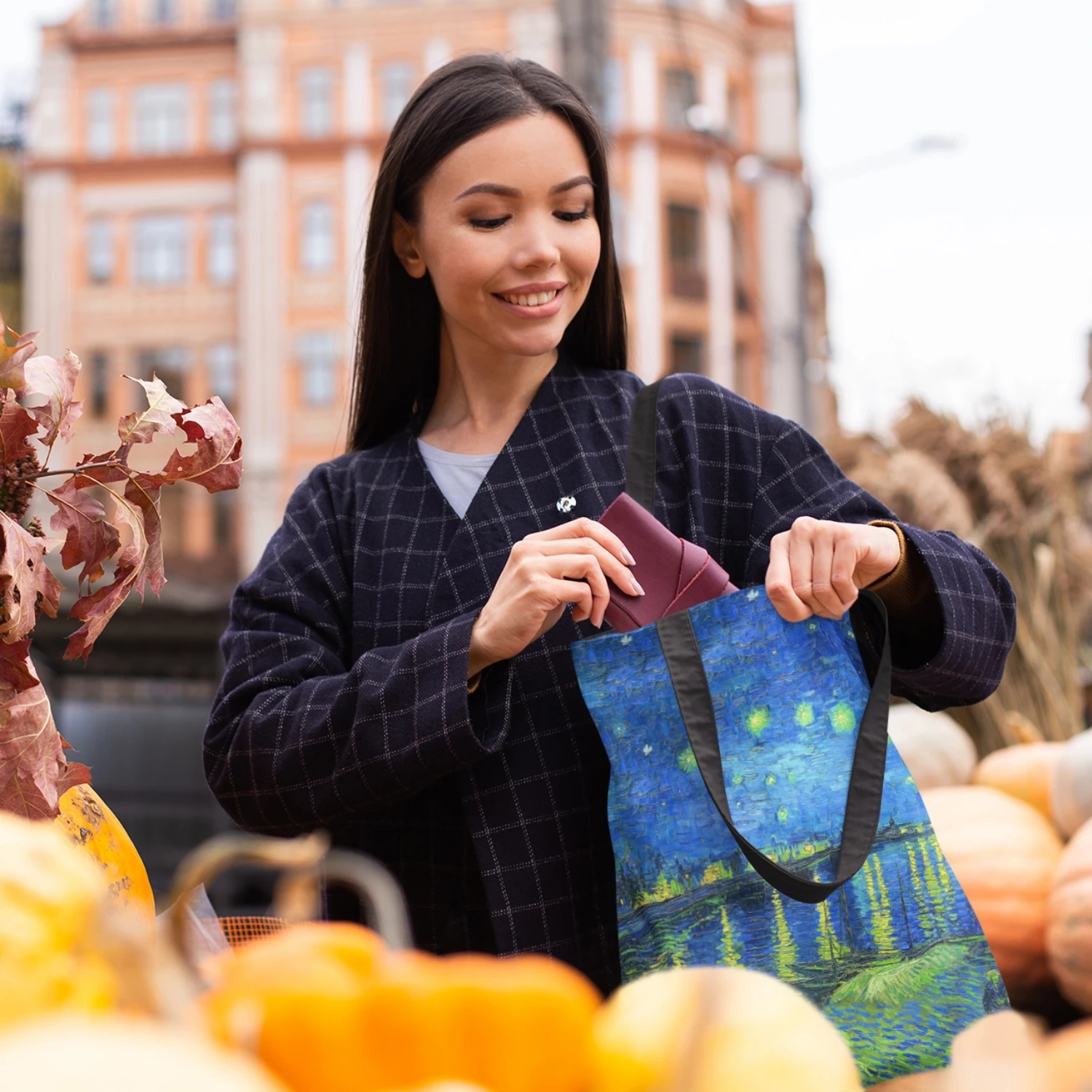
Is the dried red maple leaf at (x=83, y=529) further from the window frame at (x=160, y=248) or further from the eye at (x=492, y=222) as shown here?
the window frame at (x=160, y=248)

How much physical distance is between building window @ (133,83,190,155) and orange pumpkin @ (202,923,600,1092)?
2731cm

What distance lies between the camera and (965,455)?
4.24 metres

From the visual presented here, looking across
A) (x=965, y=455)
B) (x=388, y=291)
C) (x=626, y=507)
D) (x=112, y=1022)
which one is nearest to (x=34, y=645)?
(x=965, y=455)

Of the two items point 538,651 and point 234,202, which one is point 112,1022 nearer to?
point 538,651

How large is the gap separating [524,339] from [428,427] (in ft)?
0.84

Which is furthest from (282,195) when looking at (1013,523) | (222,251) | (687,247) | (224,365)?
(1013,523)

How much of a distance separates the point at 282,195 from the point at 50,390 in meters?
24.8

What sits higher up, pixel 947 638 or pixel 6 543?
pixel 6 543

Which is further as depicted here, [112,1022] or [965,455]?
[965,455]

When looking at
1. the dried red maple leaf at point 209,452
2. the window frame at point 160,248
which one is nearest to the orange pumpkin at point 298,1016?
the dried red maple leaf at point 209,452

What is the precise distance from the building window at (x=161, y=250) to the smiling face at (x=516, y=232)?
2511 cm

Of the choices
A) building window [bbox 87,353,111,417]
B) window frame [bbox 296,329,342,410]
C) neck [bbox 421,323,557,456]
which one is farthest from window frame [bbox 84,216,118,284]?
neck [bbox 421,323,557,456]

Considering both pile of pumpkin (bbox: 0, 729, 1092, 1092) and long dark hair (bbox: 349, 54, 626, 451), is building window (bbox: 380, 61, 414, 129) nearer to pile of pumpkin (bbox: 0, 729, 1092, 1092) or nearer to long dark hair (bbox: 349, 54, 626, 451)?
long dark hair (bbox: 349, 54, 626, 451)

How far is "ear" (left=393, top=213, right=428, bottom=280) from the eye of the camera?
1.79 m
